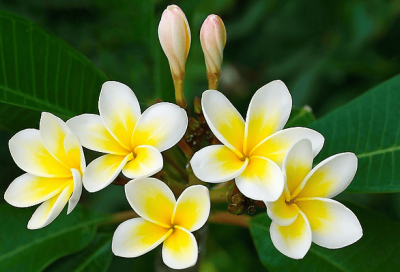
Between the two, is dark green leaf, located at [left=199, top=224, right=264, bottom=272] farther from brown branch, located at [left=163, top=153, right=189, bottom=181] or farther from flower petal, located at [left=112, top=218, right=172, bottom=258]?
flower petal, located at [left=112, top=218, right=172, bottom=258]

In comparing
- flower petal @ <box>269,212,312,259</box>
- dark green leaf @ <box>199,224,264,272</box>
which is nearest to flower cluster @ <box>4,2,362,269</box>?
flower petal @ <box>269,212,312,259</box>

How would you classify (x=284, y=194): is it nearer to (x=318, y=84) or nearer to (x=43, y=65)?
(x=43, y=65)

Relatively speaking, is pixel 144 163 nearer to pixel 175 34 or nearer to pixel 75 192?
pixel 75 192

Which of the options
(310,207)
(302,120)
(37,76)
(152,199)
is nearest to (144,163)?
(152,199)

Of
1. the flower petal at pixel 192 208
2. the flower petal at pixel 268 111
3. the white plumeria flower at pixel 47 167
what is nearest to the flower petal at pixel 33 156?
the white plumeria flower at pixel 47 167

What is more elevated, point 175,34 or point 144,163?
point 175,34

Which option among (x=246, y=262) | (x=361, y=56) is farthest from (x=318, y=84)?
(x=246, y=262)
